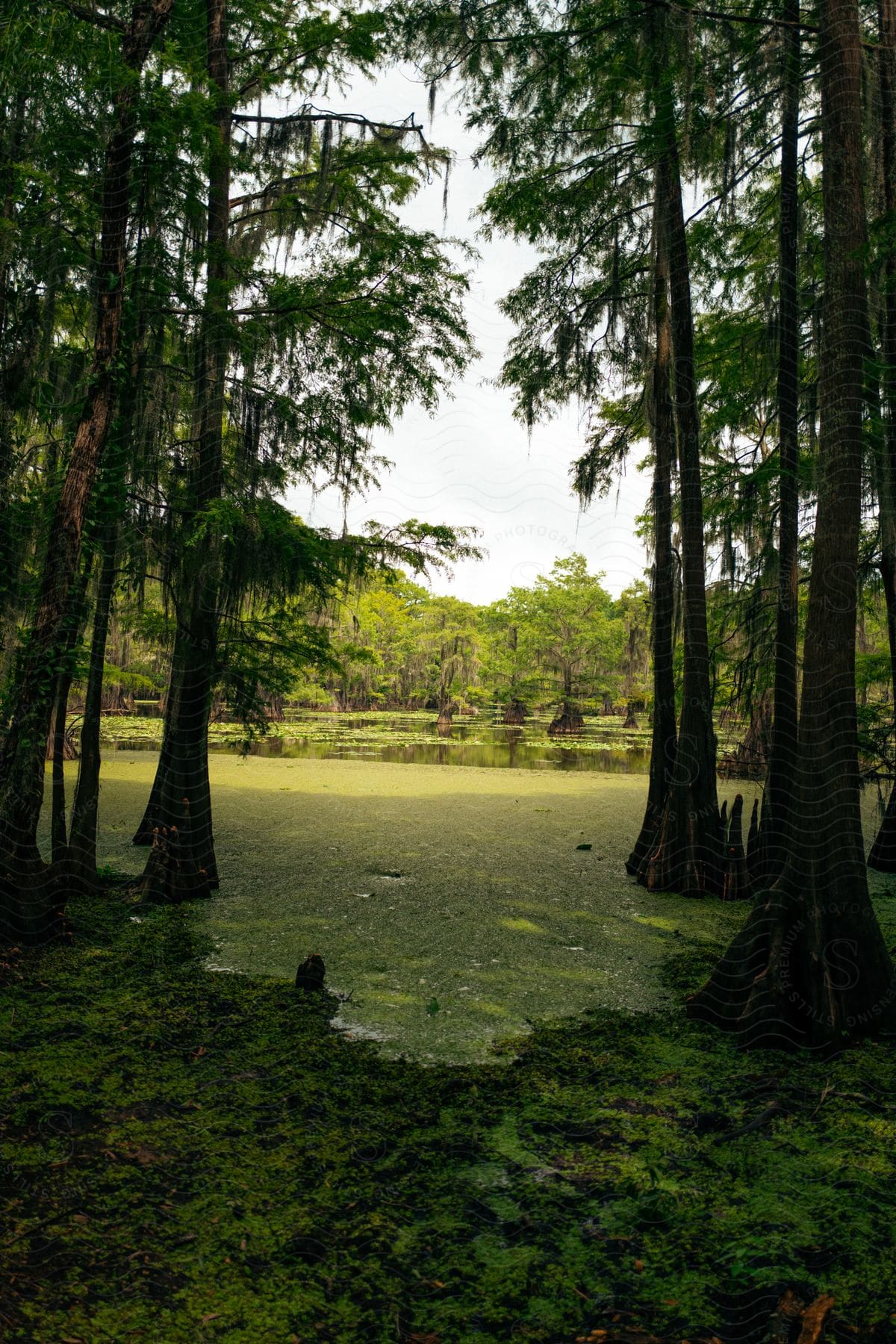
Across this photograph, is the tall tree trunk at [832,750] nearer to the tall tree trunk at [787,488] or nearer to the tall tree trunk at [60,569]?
the tall tree trunk at [787,488]

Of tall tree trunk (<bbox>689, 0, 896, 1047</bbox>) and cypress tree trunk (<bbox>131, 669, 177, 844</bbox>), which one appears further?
cypress tree trunk (<bbox>131, 669, 177, 844</bbox>)

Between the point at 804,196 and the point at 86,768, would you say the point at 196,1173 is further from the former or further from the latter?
the point at 804,196

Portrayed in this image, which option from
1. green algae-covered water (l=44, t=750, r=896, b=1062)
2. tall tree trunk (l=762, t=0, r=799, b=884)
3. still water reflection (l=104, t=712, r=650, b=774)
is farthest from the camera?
still water reflection (l=104, t=712, r=650, b=774)

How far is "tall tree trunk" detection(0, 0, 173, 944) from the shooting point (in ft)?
12.8

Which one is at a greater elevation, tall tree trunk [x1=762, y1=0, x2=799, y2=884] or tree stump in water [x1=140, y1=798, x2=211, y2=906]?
tall tree trunk [x1=762, y1=0, x2=799, y2=884]

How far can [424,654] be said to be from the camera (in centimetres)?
3688

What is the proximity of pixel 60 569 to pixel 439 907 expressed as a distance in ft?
10.3

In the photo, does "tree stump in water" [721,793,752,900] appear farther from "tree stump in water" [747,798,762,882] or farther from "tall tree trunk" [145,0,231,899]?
"tall tree trunk" [145,0,231,899]

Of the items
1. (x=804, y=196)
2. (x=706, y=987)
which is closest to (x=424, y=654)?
(x=804, y=196)

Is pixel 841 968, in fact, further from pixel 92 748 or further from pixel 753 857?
pixel 92 748

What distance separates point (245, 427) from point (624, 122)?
12.6 feet

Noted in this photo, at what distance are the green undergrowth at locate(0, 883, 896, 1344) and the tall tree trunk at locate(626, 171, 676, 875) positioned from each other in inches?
128

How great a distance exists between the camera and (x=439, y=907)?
17.2 ft

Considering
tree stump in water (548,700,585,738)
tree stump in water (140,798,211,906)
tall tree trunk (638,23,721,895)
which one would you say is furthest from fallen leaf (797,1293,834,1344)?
tree stump in water (548,700,585,738)
